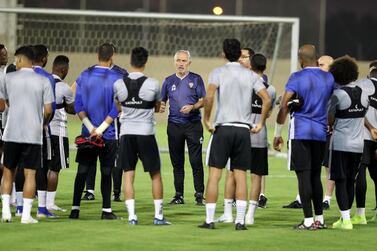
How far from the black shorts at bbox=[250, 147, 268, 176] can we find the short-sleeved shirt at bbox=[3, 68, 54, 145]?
7.86 feet

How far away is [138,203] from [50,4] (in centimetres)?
2250

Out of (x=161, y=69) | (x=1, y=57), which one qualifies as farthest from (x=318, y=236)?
(x=161, y=69)

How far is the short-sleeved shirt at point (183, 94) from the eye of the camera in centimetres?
1478

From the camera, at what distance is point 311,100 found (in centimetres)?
1159

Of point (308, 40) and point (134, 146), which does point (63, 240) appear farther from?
point (308, 40)

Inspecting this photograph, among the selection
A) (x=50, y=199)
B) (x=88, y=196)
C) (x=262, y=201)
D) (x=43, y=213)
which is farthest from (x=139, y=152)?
(x=88, y=196)

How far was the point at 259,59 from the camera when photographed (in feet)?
40.5

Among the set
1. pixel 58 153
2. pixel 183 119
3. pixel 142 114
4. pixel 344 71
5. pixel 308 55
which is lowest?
pixel 58 153

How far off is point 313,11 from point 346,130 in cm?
2586

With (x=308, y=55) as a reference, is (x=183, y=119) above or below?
below

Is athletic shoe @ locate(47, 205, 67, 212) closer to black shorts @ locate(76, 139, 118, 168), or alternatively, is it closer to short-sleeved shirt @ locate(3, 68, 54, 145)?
black shorts @ locate(76, 139, 118, 168)

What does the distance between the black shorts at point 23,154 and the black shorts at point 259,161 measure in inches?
94.6

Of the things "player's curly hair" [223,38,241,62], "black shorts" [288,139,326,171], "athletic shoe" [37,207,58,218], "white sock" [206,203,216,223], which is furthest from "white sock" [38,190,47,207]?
"black shorts" [288,139,326,171]

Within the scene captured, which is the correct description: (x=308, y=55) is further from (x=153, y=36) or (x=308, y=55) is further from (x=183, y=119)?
(x=153, y=36)
